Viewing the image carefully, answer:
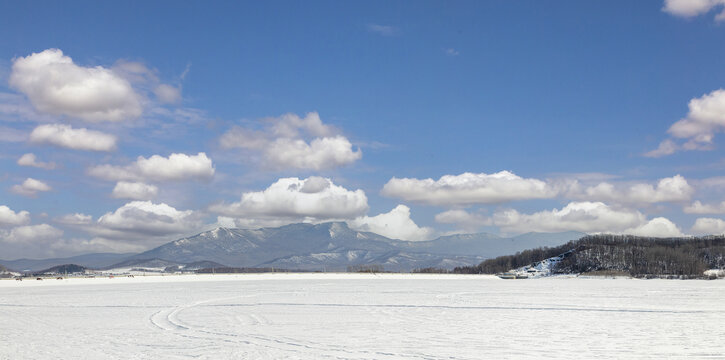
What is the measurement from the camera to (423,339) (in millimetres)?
26438

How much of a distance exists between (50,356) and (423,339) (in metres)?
15.2

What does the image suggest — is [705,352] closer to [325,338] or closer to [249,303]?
[325,338]

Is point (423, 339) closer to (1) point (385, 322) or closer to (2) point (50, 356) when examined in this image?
(1) point (385, 322)

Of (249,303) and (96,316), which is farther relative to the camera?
(249,303)

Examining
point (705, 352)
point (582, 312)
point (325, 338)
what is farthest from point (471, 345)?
point (582, 312)

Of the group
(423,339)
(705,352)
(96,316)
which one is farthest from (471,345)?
(96,316)

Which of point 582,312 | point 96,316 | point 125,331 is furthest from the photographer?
point 582,312

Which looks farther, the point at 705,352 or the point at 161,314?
the point at 161,314

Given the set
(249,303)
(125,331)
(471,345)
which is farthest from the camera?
(249,303)

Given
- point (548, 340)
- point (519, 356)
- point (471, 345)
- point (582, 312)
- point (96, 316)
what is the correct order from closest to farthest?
point (519, 356) → point (471, 345) → point (548, 340) → point (96, 316) → point (582, 312)

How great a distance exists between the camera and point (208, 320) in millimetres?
34781

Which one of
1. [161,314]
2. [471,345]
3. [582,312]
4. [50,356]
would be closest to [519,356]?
[471,345]

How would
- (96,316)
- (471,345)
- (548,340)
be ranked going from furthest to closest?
(96,316) < (548,340) < (471,345)

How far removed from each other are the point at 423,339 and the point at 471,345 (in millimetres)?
2538
